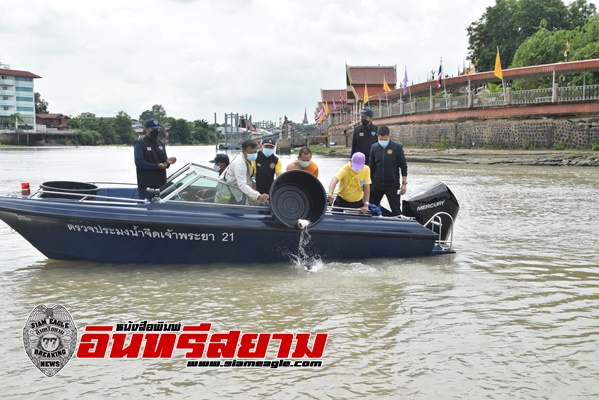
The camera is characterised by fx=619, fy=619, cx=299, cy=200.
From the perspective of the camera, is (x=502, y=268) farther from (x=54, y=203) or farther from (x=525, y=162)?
(x=525, y=162)

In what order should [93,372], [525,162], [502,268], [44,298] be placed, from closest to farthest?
[93,372] → [44,298] → [502,268] → [525,162]

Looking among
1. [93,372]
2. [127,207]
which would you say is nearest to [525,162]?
[127,207]

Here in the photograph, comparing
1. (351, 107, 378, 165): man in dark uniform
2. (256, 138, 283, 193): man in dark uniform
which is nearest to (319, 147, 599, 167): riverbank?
(351, 107, 378, 165): man in dark uniform

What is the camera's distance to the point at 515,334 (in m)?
5.03

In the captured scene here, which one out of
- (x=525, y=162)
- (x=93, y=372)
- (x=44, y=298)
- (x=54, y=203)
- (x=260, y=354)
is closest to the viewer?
(x=93, y=372)

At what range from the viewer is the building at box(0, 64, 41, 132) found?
109 metres

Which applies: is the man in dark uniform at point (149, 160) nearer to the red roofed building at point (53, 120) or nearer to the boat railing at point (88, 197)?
the boat railing at point (88, 197)

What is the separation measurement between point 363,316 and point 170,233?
8.45ft

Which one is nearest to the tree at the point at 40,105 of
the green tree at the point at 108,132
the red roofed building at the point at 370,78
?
the green tree at the point at 108,132

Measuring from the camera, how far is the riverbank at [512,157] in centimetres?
2534

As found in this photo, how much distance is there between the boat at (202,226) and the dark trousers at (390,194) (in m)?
0.72

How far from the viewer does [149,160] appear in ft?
26.3

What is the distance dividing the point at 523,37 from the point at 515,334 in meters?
47.5

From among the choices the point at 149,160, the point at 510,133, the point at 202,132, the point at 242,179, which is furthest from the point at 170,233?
the point at 202,132
